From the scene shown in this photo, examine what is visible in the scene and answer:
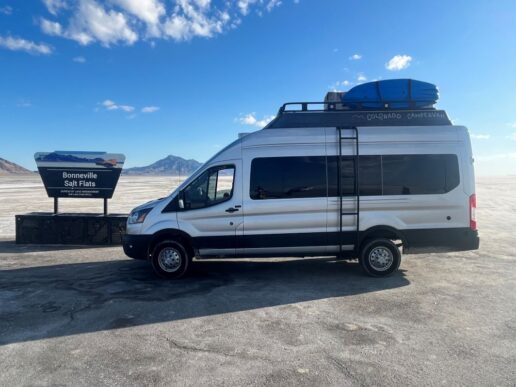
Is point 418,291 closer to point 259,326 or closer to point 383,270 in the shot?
point 383,270

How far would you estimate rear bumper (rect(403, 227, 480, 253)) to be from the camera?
6.90 metres

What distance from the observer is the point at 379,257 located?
7.02 meters

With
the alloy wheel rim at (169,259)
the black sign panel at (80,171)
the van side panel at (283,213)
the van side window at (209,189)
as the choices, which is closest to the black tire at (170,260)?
the alloy wheel rim at (169,259)

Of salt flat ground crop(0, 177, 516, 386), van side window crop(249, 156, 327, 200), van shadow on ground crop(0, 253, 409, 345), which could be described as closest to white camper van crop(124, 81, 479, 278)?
van side window crop(249, 156, 327, 200)

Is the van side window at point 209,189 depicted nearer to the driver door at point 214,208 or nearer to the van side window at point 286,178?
the driver door at point 214,208

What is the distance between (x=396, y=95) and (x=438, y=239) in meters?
3.05

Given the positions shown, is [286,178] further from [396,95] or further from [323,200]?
[396,95]

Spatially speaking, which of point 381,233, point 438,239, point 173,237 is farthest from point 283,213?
point 438,239

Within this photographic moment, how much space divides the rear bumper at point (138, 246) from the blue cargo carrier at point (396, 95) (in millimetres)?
4873

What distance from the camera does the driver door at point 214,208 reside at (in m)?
6.86

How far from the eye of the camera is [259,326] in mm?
4746

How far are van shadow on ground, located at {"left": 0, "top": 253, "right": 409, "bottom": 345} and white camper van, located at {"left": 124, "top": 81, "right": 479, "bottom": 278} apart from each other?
0.53 meters

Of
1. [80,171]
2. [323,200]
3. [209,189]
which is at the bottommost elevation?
[323,200]

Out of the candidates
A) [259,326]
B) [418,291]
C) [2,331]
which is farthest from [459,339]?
[2,331]
